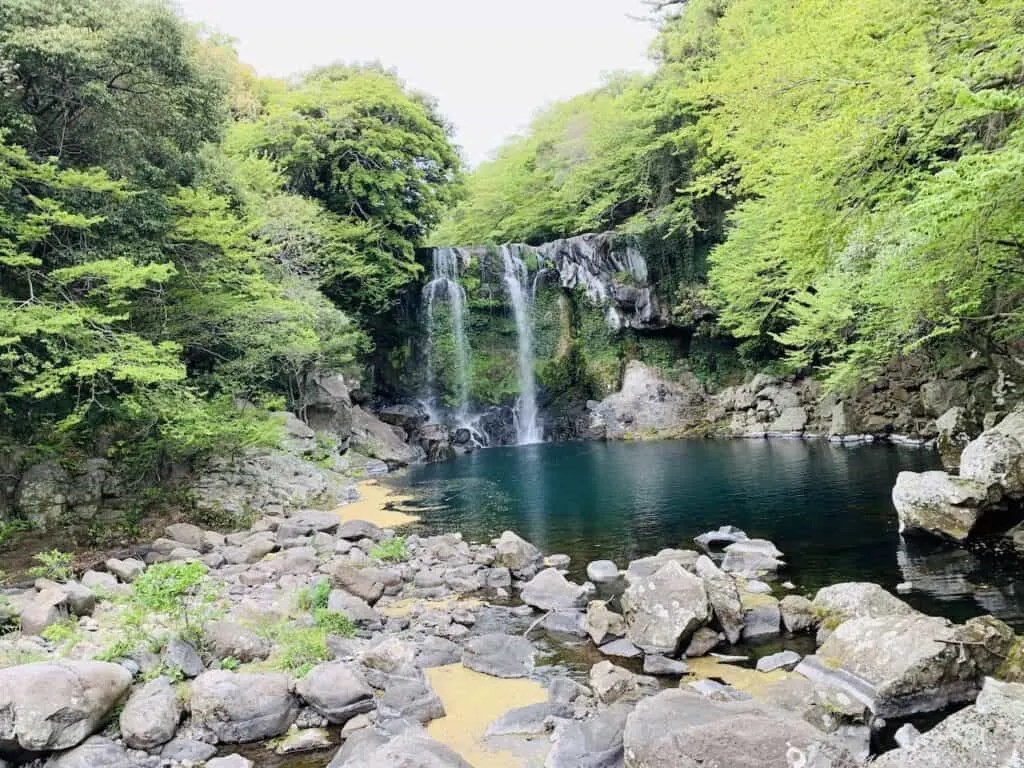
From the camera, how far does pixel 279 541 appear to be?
12.1 metres

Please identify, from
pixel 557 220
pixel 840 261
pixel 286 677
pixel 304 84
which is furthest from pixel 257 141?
pixel 286 677

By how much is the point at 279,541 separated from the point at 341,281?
1963 cm

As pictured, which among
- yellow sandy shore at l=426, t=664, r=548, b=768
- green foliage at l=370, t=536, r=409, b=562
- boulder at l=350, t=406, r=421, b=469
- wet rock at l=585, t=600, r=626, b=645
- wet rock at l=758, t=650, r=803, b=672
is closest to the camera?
yellow sandy shore at l=426, t=664, r=548, b=768

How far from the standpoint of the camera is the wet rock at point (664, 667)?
6.38 meters

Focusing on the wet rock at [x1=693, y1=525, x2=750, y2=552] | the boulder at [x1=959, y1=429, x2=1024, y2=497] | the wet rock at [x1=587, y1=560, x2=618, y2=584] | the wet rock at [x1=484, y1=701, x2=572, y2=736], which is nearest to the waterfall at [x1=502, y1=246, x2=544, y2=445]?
the wet rock at [x1=693, y1=525, x2=750, y2=552]

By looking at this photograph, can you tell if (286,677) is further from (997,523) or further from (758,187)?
(758,187)

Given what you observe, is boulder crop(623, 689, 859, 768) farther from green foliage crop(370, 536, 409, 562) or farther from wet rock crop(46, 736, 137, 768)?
green foliage crop(370, 536, 409, 562)

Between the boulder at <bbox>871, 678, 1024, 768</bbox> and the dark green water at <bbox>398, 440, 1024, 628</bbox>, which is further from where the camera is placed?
the dark green water at <bbox>398, 440, 1024, 628</bbox>

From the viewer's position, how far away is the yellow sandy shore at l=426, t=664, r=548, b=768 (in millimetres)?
5156

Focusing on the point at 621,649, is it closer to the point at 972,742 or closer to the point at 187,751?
the point at 972,742

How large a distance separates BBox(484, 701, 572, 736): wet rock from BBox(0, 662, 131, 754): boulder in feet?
10.4

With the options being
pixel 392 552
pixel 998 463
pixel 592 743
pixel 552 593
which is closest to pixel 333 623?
pixel 552 593

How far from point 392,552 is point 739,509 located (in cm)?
700

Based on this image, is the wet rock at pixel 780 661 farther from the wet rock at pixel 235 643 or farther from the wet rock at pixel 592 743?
the wet rock at pixel 235 643
